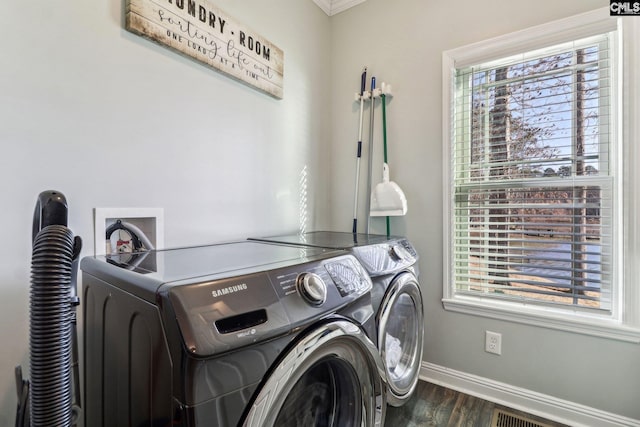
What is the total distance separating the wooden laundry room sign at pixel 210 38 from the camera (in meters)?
1.22

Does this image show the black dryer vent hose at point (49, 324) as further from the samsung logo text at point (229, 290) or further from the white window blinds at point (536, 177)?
the white window blinds at point (536, 177)

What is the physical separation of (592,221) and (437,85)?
113 cm

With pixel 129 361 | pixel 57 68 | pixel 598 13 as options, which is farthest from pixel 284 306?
pixel 598 13

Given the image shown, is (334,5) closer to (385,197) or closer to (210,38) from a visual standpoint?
(210,38)

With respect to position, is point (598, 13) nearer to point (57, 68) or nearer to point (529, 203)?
point (529, 203)

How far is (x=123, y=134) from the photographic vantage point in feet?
3.89

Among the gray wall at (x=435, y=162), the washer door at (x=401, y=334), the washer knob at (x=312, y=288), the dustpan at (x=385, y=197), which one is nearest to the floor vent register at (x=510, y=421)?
the gray wall at (x=435, y=162)

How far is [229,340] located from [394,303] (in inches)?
38.0

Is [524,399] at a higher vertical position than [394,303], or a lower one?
lower

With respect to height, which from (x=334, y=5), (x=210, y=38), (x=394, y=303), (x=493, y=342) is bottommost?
(x=493, y=342)

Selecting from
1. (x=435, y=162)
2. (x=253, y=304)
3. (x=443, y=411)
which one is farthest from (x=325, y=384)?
(x=435, y=162)

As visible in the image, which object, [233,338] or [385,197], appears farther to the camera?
[385,197]

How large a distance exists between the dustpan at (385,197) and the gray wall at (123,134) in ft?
1.82

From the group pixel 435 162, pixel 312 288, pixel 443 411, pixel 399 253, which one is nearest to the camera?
pixel 312 288
